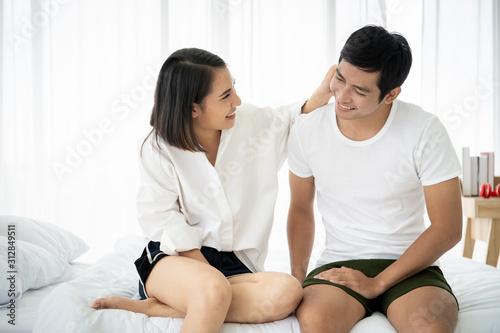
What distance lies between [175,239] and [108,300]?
0.82 feet

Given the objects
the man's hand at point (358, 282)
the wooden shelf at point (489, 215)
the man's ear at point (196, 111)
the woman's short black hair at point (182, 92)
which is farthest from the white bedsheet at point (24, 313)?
the wooden shelf at point (489, 215)

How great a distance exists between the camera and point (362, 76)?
4.59 feet

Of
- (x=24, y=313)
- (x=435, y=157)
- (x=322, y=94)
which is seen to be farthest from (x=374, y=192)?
(x=24, y=313)

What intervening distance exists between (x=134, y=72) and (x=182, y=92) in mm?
1802

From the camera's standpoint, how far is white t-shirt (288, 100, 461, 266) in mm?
1415

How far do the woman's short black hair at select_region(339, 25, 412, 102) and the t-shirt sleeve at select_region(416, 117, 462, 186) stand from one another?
18 centimetres

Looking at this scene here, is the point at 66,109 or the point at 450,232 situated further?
the point at 66,109

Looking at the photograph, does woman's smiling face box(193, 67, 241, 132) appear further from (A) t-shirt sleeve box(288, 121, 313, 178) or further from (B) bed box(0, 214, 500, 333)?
(B) bed box(0, 214, 500, 333)

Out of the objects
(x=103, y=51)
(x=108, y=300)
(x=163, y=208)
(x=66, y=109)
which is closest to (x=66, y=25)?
(x=103, y=51)

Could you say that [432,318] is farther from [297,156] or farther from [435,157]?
[297,156]

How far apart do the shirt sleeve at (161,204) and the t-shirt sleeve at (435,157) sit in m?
0.71

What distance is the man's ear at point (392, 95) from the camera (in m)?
1.44

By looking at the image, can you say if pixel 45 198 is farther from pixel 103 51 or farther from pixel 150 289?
pixel 150 289

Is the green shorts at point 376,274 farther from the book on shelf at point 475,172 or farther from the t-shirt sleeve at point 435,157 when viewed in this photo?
the book on shelf at point 475,172
